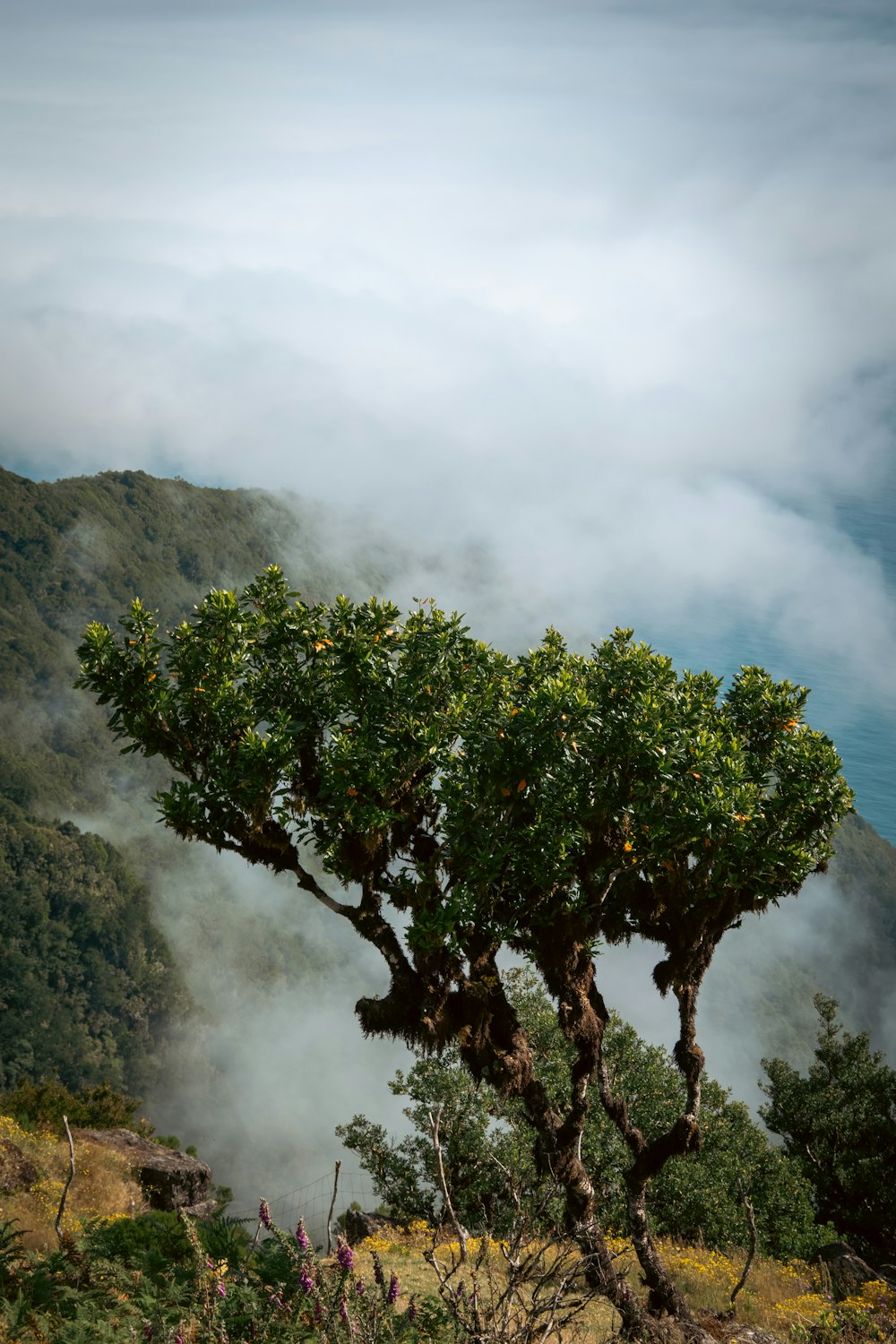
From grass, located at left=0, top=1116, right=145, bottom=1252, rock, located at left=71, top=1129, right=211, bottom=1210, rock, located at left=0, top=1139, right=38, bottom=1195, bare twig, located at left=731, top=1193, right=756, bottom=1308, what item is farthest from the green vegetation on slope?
bare twig, located at left=731, top=1193, right=756, bottom=1308

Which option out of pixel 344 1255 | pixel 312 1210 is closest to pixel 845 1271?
pixel 312 1210

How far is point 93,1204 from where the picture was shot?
18438 millimetres

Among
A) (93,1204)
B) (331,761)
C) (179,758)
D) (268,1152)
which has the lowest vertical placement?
(93,1204)

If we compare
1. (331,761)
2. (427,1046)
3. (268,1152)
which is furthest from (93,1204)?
(268,1152)

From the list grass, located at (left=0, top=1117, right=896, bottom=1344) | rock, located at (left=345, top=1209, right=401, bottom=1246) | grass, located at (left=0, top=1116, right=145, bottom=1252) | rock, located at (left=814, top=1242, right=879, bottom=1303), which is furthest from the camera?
rock, located at (left=345, top=1209, right=401, bottom=1246)

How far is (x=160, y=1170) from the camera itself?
21625mm

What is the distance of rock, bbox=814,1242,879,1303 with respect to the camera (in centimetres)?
1767

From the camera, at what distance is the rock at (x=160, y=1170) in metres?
21.1

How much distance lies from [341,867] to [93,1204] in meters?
9.72

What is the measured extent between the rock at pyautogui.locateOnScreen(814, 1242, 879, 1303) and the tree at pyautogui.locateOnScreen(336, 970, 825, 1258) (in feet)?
8.11

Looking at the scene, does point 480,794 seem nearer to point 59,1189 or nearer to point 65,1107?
point 59,1189

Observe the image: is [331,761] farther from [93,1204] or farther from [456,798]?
[93,1204]

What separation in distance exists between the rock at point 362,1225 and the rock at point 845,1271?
8.67 m

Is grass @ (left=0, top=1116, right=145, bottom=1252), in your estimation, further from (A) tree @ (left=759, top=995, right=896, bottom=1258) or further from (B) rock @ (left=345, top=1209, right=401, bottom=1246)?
(A) tree @ (left=759, top=995, right=896, bottom=1258)
